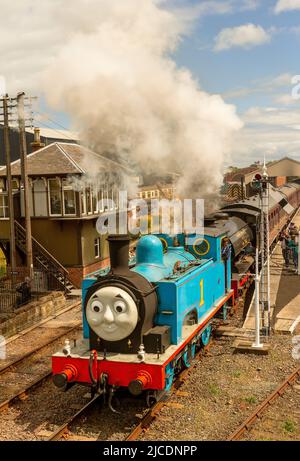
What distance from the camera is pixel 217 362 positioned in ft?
34.6

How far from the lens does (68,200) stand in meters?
18.8

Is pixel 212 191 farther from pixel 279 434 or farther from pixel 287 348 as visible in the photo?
pixel 279 434

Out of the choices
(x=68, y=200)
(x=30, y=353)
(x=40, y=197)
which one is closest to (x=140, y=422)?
(x=30, y=353)

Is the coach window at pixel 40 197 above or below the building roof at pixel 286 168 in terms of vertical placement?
below

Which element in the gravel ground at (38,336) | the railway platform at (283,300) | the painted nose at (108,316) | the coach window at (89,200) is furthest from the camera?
the coach window at (89,200)

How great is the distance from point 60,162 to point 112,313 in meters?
12.0

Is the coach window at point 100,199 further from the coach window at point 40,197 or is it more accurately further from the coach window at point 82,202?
the coach window at point 40,197

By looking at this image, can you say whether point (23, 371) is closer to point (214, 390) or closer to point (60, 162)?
point (214, 390)

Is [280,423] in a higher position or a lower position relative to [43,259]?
lower

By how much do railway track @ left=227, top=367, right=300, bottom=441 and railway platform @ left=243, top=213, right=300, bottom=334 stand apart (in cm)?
293

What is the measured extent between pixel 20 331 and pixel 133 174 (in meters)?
5.63

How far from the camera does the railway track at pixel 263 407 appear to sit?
7413 mm

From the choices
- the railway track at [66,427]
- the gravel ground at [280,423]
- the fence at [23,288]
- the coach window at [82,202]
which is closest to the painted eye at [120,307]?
the railway track at [66,427]
